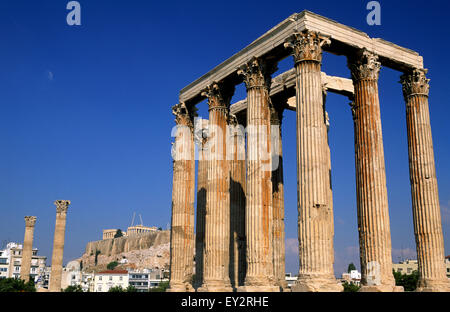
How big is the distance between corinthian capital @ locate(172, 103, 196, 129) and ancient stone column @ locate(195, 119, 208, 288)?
0.88 meters

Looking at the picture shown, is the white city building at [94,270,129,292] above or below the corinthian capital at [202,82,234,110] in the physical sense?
below

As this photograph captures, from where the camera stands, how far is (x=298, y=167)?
23.9 meters

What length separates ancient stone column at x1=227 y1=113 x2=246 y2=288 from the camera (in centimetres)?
3384

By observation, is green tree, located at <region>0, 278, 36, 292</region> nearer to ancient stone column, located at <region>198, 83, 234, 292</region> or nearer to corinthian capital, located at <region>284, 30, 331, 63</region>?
ancient stone column, located at <region>198, 83, 234, 292</region>

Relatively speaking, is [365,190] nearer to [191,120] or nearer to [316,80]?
[316,80]

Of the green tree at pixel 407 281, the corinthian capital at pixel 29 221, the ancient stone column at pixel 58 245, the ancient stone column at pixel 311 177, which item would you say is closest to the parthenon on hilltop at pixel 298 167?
the ancient stone column at pixel 311 177

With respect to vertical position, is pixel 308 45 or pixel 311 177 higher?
pixel 308 45

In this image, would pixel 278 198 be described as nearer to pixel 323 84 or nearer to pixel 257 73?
pixel 323 84

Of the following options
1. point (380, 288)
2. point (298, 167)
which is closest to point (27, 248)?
point (298, 167)

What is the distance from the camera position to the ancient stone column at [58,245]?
5709cm

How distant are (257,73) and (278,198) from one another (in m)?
9.58

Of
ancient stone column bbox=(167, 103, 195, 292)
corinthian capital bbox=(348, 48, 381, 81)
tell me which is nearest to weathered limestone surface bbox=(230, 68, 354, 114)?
corinthian capital bbox=(348, 48, 381, 81)
